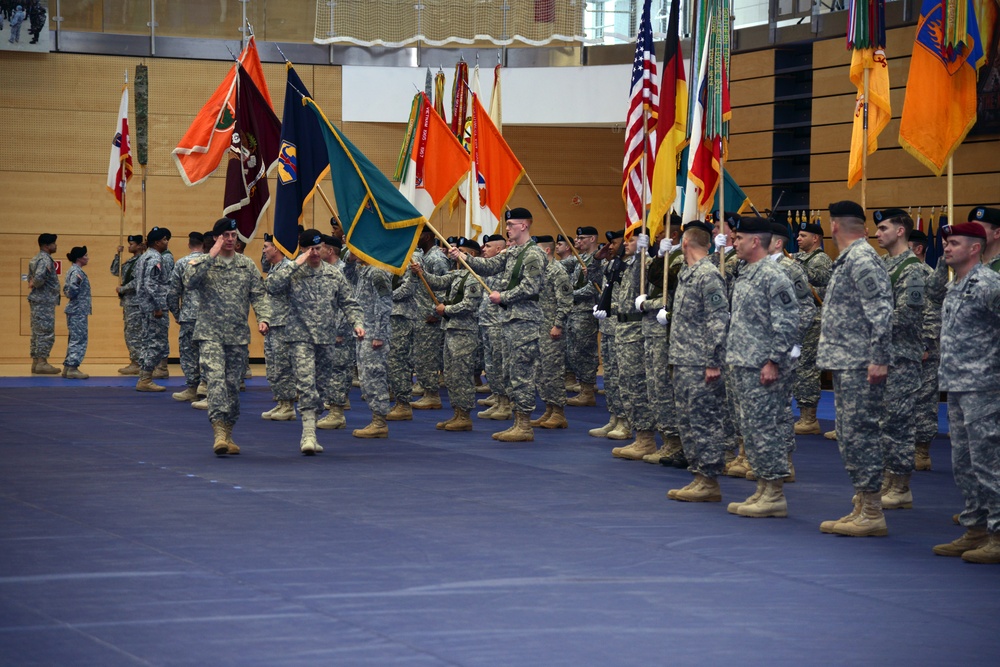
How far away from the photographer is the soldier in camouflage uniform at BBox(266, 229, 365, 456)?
34.2ft

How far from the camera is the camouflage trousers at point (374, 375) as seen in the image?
1175cm

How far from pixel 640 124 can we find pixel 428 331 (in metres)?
3.77

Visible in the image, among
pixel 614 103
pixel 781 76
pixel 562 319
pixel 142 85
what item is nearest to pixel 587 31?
pixel 614 103

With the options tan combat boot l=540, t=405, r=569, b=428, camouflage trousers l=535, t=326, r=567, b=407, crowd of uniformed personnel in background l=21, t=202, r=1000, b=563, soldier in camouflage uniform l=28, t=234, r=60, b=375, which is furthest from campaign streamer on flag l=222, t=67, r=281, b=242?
soldier in camouflage uniform l=28, t=234, r=60, b=375

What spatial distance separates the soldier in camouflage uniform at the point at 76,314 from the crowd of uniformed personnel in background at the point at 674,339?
153cm

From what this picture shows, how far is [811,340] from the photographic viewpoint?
1252cm

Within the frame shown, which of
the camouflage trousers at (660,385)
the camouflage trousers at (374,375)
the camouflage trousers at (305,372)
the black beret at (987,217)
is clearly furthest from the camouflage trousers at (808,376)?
the black beret at (987,217)

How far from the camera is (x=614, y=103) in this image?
20.2 m

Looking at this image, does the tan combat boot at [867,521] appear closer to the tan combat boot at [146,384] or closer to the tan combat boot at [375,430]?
the tan combat boot at [375,430]

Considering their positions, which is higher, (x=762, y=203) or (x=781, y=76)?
(x=781, y=76)

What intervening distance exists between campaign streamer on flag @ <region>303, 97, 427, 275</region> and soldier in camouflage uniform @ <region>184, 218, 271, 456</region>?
114 cm

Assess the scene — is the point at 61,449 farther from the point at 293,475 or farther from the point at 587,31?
the point at 587,31

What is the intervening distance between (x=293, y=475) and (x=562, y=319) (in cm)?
456

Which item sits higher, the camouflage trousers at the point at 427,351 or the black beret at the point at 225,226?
the black beret at the point at 225,226
